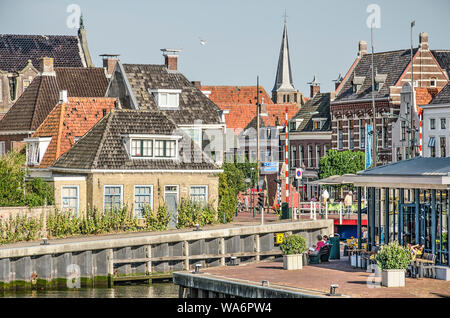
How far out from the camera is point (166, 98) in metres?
67.6

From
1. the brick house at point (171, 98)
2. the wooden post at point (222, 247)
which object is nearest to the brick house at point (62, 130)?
the brick house at point (171, 98)

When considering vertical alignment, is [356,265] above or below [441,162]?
below

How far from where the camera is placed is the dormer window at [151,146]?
54094mm

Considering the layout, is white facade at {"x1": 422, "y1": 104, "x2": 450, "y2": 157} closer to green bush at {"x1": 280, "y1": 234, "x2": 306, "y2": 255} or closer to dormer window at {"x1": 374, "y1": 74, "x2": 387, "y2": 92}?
dormer window at {"x1": 374, "y1": 74, "x2": 387, "y2": 92}

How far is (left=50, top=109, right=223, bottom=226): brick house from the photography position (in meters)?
52.2

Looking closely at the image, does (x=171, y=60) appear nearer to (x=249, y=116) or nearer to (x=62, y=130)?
(x=62, y=130)

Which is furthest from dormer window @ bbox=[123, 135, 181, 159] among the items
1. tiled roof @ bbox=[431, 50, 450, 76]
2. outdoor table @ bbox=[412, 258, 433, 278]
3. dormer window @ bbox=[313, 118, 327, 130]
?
dormer window @ bbox=[313, 118, 327, 130]

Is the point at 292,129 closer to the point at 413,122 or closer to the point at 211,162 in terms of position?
the point at 413,122

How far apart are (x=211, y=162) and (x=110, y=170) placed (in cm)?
567

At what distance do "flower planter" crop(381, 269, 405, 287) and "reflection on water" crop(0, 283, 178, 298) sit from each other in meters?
11.8

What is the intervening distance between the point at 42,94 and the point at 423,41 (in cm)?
2663

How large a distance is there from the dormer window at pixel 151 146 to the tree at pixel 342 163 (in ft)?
90.1
